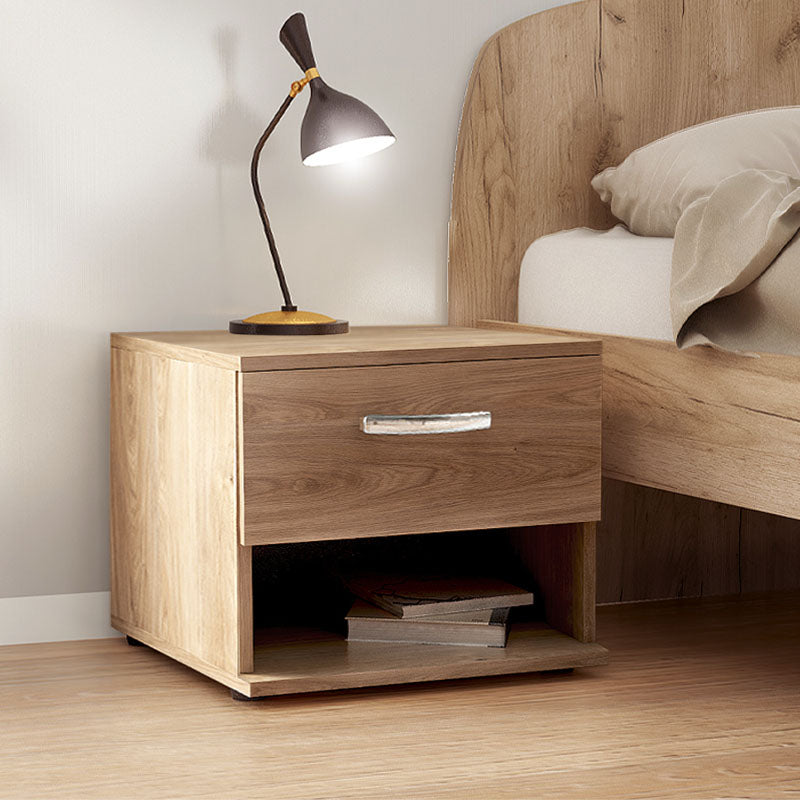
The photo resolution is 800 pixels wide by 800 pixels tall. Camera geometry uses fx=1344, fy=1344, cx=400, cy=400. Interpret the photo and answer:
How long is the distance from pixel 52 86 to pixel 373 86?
455mm

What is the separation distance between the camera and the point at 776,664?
172 centimetres

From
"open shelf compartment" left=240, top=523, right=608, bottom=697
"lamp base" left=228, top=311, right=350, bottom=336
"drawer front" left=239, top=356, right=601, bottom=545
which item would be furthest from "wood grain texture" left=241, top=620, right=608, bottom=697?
"lamp base" left=228, top=311, right=350, bottom=336

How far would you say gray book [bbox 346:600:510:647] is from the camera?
5.46ft

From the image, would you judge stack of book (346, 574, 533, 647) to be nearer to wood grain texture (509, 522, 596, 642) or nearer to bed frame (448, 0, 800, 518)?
wood grain texture (509, 522, 596, 642)

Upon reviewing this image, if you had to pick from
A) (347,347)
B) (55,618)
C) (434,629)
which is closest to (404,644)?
(434,629)

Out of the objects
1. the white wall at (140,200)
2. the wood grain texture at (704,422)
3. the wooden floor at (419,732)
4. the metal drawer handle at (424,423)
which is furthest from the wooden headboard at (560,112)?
the wooden floor at (419,732)

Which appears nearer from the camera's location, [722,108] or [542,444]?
[542,444]

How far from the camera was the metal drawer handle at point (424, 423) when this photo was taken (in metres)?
1.52

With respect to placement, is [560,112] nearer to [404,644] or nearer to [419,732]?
[404,644]

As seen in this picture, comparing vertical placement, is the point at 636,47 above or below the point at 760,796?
above

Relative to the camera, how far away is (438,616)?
168cm

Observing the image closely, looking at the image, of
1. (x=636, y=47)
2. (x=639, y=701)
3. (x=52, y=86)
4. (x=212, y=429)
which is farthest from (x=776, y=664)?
(x=52, y=86)

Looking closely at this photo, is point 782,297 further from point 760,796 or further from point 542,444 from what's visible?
point 760,796

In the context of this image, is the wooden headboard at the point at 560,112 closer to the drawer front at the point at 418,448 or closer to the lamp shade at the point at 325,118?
the lamp shade at the point at 325,118
